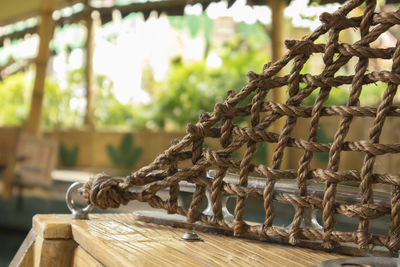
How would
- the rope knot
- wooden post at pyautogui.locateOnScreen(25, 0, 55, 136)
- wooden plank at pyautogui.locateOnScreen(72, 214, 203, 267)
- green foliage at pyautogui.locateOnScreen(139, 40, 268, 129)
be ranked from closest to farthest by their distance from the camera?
wooden plank at pyautogui.locateOnScreen(72, 214, 203, 267)
the rope knot
wooden post at pyautogui.locateOnScreen(25, 0, 55, 136)
green foliage at pyautogui.locateOnScreen(139, 40, 268, 129)

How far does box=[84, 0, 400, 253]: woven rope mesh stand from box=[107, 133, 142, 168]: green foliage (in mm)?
5416

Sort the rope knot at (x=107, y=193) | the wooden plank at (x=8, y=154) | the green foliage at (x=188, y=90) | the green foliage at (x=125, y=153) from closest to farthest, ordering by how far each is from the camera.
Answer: the rope knot at (x=107, y=193)
the wooden plank at (x=8, y=154)
the green foliage at (x=125, y=153)
the green foliage at (x=188, y=90)

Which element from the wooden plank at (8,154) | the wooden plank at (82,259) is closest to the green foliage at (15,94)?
the wooden plank at (8,154)

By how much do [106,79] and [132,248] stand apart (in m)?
7.38

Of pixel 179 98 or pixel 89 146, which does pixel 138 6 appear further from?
pixel 89 146

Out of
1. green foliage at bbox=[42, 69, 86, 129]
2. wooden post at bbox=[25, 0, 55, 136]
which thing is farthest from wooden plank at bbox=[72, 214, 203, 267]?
green foliage at bbox=[42, 69, 86, 129]

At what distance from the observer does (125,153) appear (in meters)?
6.34

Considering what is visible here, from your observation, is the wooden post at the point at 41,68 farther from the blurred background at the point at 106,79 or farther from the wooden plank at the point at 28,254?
the wooden plank at the point at 28,254

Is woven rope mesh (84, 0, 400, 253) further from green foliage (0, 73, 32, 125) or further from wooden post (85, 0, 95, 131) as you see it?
green foliage (0, 73, 32, 125)

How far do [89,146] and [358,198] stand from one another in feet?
20.6

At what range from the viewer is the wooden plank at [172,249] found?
643mm

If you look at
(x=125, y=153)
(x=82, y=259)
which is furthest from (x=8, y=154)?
(x=82, y=259)

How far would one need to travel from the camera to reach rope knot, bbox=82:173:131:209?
89 centimetres

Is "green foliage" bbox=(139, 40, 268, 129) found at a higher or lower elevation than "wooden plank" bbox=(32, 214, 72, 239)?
higher
